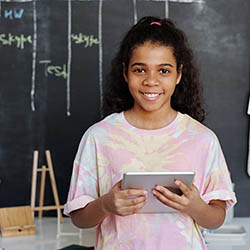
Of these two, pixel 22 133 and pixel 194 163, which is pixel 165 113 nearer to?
pixel 194 163

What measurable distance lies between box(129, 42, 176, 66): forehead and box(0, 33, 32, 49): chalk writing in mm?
1472

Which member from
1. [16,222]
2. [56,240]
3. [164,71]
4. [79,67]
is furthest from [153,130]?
[79,67]

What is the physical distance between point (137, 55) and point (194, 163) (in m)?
0.28

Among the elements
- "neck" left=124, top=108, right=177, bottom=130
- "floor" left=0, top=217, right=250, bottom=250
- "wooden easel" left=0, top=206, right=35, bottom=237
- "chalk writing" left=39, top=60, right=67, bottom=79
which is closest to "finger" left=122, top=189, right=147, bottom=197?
"neck" left=124, top=108, right=177, bottom=130

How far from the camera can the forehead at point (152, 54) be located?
A: 1135 mm


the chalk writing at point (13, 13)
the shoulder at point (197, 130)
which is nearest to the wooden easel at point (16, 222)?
the chalk writing at point (13, 13)

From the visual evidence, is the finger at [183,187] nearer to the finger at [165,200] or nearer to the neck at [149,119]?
the finger at [165,200]

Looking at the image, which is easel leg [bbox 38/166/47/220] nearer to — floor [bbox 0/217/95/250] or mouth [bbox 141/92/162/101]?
floor [bbox 0/217/95/250]

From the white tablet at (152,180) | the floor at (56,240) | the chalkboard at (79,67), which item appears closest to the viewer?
the white tablet at (152,180)

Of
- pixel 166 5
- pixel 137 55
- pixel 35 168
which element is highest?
pixel 166 5

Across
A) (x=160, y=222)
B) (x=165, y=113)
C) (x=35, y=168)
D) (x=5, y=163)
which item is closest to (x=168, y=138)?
(x=165, y=113)

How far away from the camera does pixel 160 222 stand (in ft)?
3.60

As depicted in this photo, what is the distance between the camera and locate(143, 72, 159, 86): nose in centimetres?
111

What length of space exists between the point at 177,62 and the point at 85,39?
137 cm
